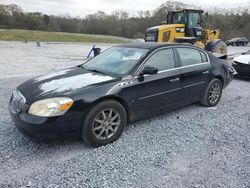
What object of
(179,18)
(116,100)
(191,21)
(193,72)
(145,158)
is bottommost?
(145,158)

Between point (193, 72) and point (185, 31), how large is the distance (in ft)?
25.5

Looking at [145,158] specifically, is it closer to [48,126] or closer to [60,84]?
[48,126]

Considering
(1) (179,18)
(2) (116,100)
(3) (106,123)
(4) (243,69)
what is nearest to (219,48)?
(1) (179,18)

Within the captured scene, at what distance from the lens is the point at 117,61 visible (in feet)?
13.4

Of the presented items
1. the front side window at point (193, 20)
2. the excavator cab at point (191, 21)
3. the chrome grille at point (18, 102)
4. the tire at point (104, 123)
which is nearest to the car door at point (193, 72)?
the tire at point (104, 123)

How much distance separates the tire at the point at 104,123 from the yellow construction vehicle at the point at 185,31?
8060 millimetres

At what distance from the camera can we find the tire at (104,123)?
124 inches

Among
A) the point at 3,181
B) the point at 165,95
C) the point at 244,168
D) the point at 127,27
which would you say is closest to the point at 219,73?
the point at 165,95

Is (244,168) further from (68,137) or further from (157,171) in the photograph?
(68,137)

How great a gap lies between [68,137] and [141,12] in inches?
2310

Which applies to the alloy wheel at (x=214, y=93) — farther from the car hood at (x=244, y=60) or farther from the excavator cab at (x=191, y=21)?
the excavator cab at (x=191, y=21)

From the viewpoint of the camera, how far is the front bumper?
9.41 ft

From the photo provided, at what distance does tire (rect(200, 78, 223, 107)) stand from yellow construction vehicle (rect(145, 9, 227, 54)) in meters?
5.79

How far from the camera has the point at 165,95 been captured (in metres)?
4.04
